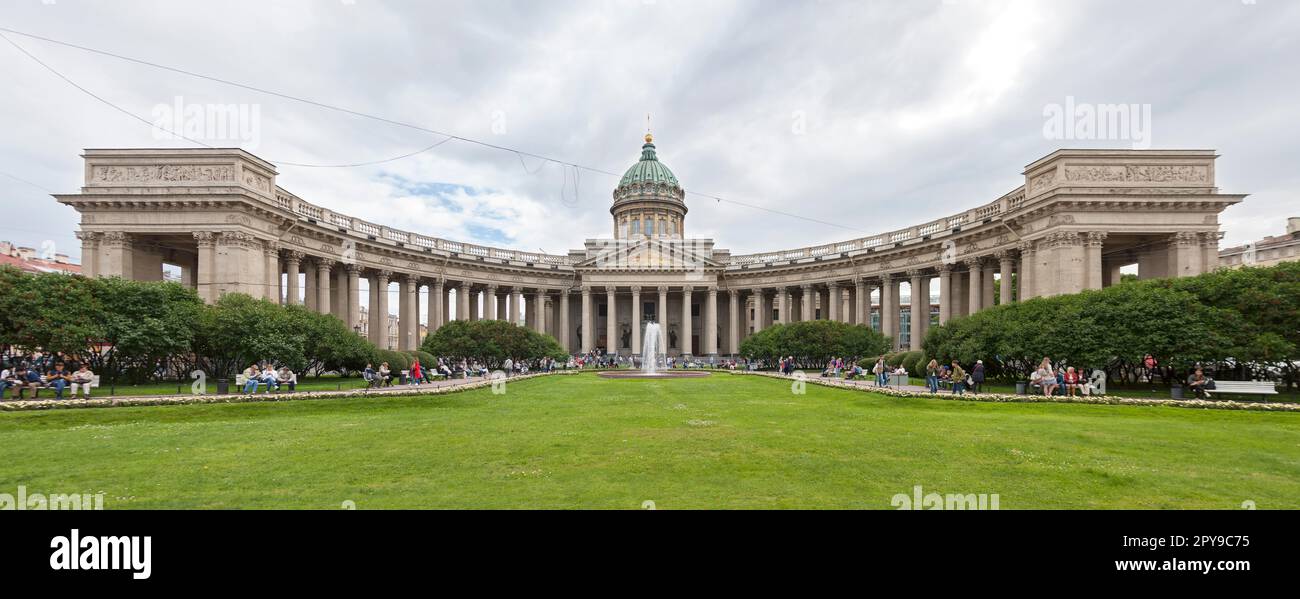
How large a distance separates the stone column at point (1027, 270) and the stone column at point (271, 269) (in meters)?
48.9

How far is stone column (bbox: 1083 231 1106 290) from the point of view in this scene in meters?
32.5

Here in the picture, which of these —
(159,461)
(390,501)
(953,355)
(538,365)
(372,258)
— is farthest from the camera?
(372,258)

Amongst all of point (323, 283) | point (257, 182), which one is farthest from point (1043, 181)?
point (323, 283)

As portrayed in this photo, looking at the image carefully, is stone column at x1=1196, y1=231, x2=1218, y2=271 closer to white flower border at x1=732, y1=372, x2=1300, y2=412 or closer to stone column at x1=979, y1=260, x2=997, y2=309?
stone column at x1=979, y1=260, x2=997, y2=309

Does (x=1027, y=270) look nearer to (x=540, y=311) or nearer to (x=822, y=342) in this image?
(x=822, y=342)

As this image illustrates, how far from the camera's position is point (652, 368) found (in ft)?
133

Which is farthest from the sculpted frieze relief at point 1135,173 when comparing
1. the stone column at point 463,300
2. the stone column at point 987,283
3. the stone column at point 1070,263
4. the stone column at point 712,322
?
the stone column at point 463,300

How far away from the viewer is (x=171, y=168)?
1284 inches
